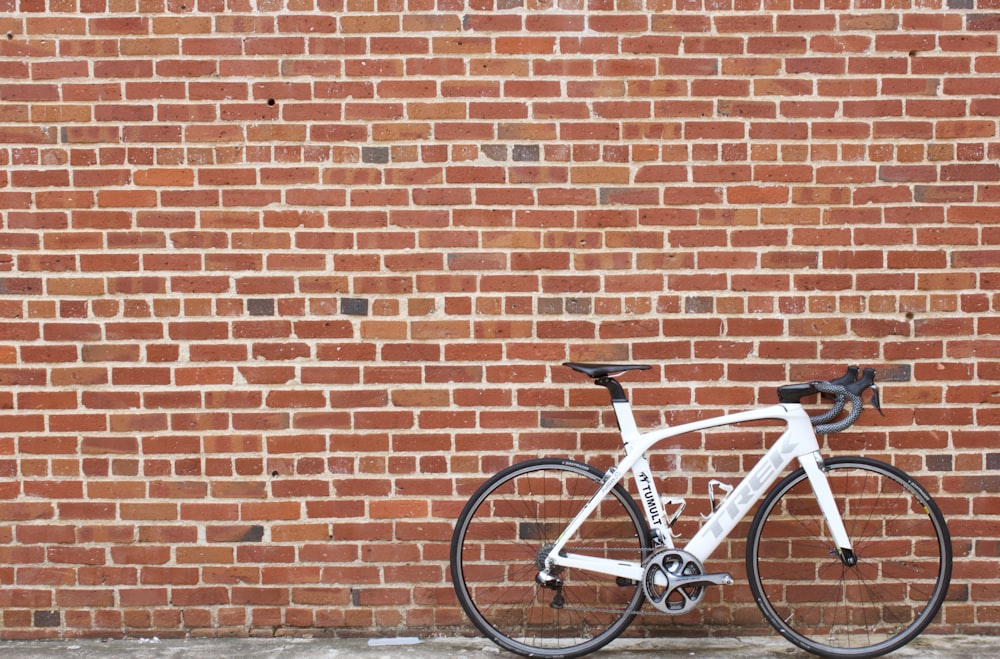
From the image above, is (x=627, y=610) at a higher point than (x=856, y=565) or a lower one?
lower

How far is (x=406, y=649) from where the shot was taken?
355 cm

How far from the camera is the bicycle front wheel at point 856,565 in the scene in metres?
3.64

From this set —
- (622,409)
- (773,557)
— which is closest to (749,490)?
(773,557)

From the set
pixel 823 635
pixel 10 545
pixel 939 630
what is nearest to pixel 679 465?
pixel 823 635

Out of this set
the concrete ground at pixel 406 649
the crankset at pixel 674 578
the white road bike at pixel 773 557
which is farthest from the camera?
the white road bike at pixel 773 557

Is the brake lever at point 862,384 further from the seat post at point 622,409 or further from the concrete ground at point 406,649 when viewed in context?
the concrete ground at point 406,649

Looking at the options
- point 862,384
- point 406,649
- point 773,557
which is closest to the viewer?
point 862,384

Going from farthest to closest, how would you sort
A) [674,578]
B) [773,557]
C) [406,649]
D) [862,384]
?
[773,557] → [406,649] → [862,384] → [674,578]

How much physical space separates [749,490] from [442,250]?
1.58 metres

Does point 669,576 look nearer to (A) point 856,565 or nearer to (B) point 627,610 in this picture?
(B) point 627,610

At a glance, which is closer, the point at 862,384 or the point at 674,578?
the point at 674,578

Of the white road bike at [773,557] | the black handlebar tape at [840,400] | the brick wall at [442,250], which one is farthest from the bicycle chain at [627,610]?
the black handlebar tape at [840,400]

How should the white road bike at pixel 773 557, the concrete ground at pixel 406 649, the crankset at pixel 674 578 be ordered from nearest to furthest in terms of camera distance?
the crankset at pixel 674 578 < the concrete ground at pixel 406 649 < the white road bike at pixel 773 557

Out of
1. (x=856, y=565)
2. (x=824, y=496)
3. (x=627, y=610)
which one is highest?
(x=824, y=496)
